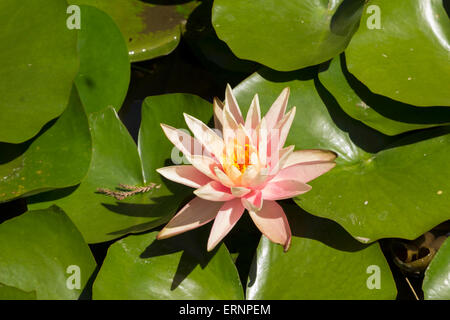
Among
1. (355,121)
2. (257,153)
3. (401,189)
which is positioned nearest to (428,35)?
(355,121)

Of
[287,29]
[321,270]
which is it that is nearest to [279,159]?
[321,270]

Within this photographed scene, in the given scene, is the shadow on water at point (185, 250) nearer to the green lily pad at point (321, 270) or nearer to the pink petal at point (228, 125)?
the green lily pad at point (321, 270)

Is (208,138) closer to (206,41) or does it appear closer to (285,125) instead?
(285,125)

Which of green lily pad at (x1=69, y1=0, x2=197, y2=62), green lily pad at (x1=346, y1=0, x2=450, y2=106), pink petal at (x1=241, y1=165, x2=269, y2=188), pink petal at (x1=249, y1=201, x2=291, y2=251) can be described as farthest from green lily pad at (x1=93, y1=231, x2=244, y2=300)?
green lily pad at (x1=69, y1=0, x2=197, y2=62)

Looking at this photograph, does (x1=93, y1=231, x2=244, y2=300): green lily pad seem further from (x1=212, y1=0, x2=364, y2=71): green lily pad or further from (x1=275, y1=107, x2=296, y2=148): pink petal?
(x1=212, y1=0, x2=364, y2=71): green lily pad

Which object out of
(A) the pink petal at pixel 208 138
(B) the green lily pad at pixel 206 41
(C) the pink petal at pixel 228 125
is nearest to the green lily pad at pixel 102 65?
(B) the green lily pad at pixel 206 41
